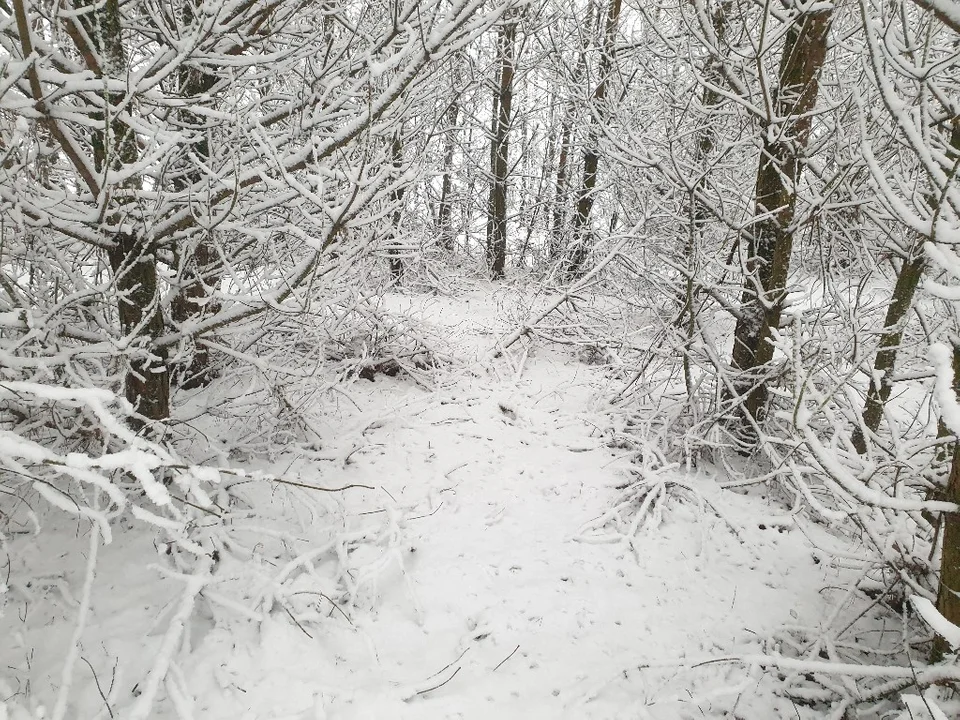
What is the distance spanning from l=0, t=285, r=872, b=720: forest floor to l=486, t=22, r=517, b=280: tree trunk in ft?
27.7

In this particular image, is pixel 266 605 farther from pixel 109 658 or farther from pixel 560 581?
pixel 560 581

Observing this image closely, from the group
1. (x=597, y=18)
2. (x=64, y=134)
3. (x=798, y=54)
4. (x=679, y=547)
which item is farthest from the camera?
(x=597, y=18)

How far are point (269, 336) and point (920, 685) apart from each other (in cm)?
539

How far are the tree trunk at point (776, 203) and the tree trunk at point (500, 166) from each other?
8148mm

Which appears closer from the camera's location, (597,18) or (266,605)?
(266,605)

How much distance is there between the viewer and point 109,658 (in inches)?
111

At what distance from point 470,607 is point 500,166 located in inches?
451

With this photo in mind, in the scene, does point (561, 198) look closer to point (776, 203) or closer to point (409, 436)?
point (776, 203)

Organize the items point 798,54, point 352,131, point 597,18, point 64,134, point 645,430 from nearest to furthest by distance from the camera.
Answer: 1. point 64,134
2. point 352,131
3. point 798,54
4. point 645,430
5. point 597,18

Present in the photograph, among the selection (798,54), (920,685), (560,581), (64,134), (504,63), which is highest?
(504,63)

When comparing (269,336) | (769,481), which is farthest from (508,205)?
(769,481)

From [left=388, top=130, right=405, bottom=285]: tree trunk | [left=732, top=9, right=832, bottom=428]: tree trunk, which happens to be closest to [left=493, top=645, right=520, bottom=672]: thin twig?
[left=732, top=9, right=832, bottom=428]: tree trunk

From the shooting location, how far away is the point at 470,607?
3.46 m

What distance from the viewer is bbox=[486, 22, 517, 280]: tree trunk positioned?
1234 centimetres
